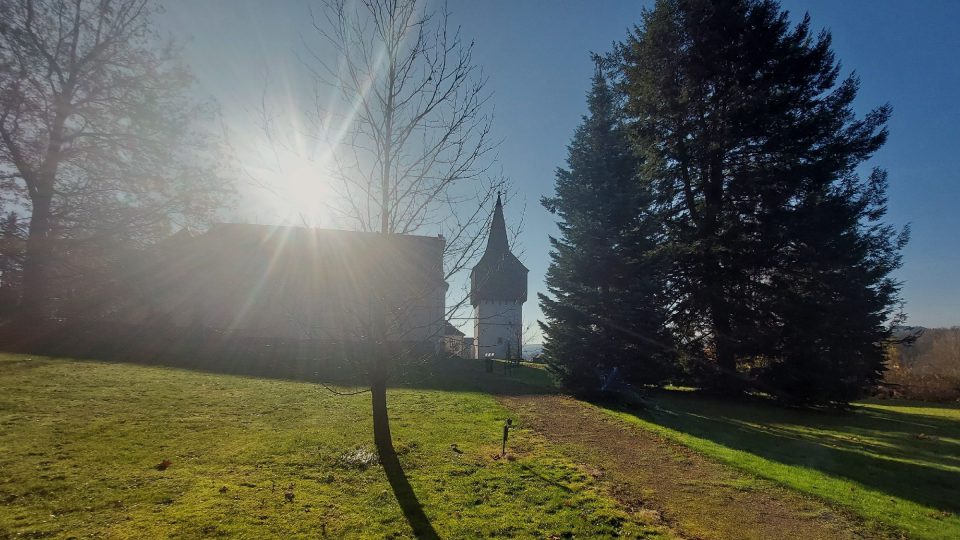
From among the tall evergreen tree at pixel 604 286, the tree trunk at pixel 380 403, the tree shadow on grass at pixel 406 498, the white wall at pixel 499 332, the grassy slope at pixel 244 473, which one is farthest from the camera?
the white wall at pixel 499 332

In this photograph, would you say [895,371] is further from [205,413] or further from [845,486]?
[205,413]

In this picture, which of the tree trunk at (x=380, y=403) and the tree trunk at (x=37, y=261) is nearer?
the tree trunk at (x=380, y=403)

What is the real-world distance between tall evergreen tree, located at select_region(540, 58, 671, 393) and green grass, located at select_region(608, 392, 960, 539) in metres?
1.99

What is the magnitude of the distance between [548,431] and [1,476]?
309 inches

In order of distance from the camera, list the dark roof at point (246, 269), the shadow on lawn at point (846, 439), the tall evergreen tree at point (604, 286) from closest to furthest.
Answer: the shadow on lawn at point (846, 439) → the tall evergreen tree at point (604, 286) → the dark roof at point (246, 269)

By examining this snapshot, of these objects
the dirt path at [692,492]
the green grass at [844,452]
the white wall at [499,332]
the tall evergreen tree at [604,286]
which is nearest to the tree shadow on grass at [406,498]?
the dirt path at [692,492]

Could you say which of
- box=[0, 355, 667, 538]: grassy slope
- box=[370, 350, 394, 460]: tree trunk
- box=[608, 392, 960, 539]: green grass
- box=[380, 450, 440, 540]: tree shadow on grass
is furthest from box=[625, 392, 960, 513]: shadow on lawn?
box=[370, 350, 394, 460]: tree trunk

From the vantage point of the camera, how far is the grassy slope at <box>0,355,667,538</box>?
12.6ft

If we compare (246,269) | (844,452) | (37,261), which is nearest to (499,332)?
(246,269)

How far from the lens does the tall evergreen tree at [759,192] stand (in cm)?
1503

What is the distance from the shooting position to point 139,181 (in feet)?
43.5

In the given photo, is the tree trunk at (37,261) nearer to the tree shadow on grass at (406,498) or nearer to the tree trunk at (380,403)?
the tree trunk at (380,403)

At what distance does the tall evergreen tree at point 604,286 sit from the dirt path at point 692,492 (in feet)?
17.4

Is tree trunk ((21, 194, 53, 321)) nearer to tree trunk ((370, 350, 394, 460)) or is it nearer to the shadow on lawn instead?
tree trunk ((370, 350, 394, 460))
